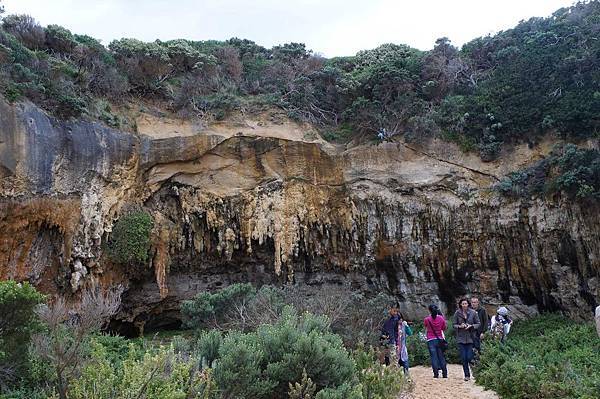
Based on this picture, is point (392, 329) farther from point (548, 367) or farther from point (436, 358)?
point (548, 367)

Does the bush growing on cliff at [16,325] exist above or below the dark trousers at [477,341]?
above

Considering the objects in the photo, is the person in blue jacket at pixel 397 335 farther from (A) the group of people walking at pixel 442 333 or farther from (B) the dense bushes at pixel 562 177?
(B) the dense bushes at pixel 562 177

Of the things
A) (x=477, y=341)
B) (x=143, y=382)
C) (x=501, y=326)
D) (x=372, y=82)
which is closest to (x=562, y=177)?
(x=501, y=326)

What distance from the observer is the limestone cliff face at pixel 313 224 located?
1562 centimetres

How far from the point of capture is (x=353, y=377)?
6.91 meters

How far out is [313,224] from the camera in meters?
18.4

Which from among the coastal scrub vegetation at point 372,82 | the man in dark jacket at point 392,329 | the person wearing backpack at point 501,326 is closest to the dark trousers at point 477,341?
the man in dark jacket at point 392,329

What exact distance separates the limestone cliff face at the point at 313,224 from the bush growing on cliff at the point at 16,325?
699cm

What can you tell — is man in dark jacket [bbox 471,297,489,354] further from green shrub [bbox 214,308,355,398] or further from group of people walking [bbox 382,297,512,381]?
green shrub [bbox 214,308,355,398]

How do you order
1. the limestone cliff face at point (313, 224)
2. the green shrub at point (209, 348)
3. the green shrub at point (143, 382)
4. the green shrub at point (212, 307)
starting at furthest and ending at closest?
the limestone cliff face at point (313, 224)
the green shrub at point (212, 307)
the green shrub at point (209, 348)
the green shrub at point (143, 382)

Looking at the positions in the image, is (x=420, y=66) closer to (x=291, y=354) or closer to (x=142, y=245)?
(x=142, y=245)

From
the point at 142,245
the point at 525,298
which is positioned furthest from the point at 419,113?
the point at 142,245

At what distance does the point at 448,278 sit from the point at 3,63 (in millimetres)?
16387

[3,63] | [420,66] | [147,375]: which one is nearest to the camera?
[147,375]
